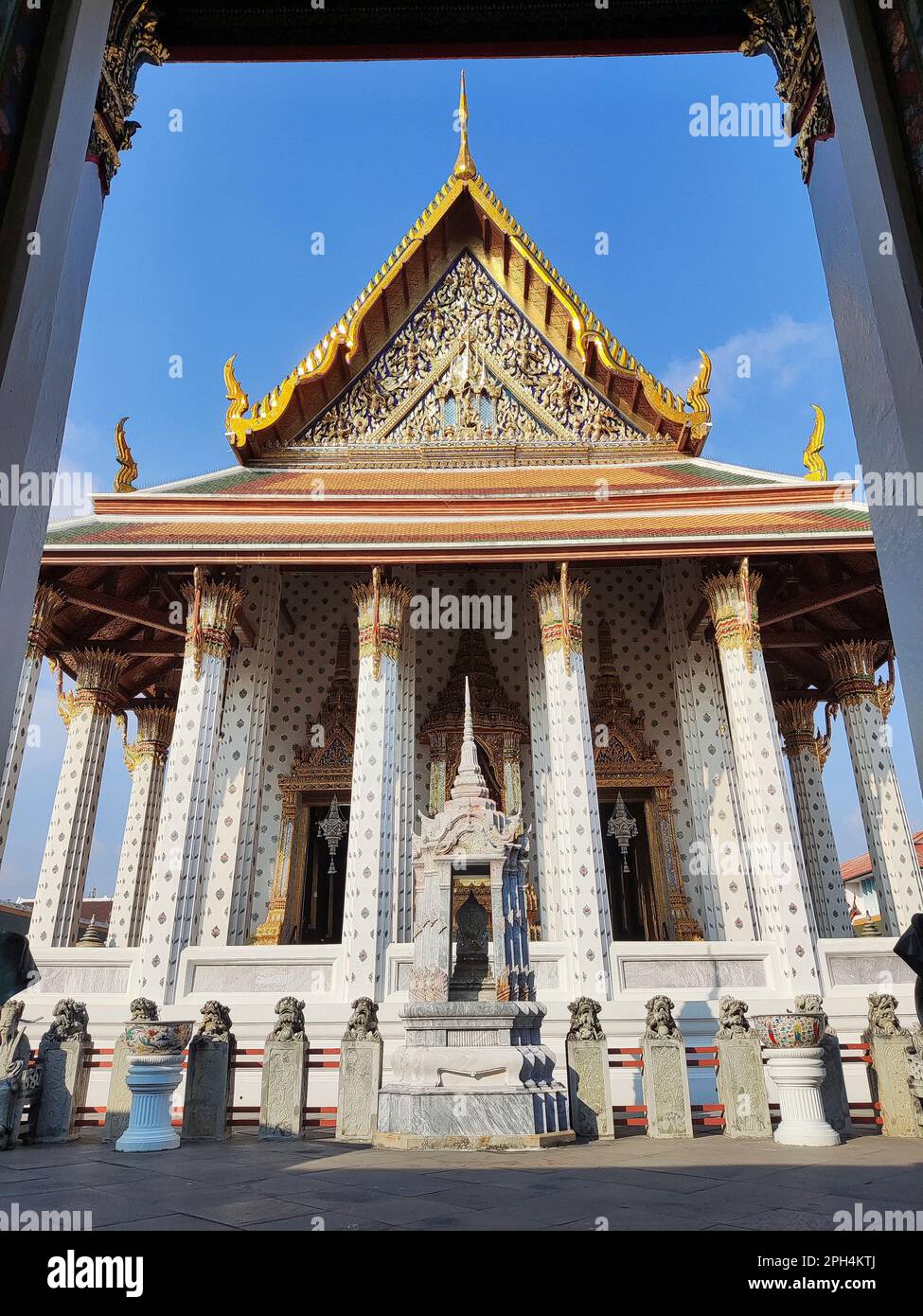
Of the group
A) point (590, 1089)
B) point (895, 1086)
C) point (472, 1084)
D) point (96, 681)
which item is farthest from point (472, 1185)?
point (96, 681)

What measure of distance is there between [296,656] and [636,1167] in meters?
9.60

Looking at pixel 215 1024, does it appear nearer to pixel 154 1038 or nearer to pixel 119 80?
pixel 154 1038

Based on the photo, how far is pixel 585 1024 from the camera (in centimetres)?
648

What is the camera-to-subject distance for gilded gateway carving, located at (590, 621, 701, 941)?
36.8ft

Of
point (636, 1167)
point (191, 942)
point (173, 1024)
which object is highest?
point (191, 942)

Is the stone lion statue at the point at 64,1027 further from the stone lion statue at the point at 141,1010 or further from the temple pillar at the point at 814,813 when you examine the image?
the temple pillar at the point at 814,813

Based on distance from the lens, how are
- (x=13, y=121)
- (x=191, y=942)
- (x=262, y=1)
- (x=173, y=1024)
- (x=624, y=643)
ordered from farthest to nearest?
(x=624, y=643) < (x=191, y=942) < (x=173, y=1024) < (x=262, y=1) < (x=13, y=121)

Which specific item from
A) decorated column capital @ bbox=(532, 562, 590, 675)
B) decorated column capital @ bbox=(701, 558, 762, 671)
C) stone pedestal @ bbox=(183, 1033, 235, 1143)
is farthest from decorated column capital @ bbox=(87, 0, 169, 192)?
decorated column capital @ bbox=(701, 558, 762, 671)

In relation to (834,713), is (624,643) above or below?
above

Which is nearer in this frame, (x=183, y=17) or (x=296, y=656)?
(x=183, y=17)

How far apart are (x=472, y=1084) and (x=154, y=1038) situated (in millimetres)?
2204

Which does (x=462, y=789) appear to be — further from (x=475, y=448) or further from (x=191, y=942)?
(x=475, y=448)

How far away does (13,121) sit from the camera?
2801mm

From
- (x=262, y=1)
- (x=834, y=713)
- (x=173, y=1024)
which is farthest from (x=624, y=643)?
(x=262, y=1)
